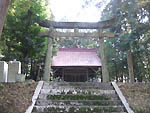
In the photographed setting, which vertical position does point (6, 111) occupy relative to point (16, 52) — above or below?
below

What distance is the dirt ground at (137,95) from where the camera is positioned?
6.09m

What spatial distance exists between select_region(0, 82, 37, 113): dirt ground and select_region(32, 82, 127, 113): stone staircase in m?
0.38

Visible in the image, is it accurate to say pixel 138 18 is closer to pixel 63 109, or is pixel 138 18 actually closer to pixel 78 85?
pixel 78 85

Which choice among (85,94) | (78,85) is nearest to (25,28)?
(78,85)

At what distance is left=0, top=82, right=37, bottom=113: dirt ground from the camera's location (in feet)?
18.7

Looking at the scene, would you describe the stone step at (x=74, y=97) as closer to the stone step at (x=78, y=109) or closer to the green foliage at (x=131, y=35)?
the stone step at (x=78, y=109)

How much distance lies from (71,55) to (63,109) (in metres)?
11.7

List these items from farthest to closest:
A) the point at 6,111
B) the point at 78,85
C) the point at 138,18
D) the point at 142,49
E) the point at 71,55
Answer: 1. the point at 71,55
2. the point at 142,49
3. the point at 138,18
4. the point at 78,85
5. the point at 6,111

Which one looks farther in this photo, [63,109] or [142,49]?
[142,49]

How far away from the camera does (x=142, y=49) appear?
1484 centimetres

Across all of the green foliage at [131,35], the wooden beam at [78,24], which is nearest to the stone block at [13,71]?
the wooden beam at [78,24]

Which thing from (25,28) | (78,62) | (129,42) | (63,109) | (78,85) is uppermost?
(25,28)

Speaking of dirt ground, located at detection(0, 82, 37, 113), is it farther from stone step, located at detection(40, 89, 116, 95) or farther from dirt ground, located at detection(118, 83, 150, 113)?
dirt ground, located at detection(118, 83, 150, 113)

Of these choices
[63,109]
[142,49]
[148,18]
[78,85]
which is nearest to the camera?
[63,109]
